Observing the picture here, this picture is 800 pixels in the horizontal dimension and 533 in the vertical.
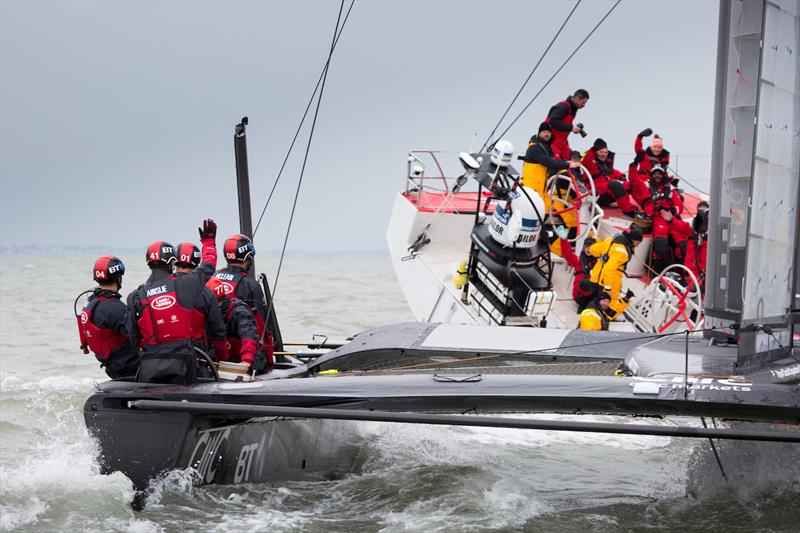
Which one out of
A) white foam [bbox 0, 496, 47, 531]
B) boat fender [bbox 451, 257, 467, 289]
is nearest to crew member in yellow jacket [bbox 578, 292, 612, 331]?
boat fender [bbox 451, 257, 467, 289]

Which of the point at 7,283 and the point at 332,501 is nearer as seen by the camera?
the point at 332,501

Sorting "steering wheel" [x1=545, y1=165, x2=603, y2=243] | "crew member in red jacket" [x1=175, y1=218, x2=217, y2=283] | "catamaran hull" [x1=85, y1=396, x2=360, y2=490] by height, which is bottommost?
"catamaran hull" [x1=85, y1=396, x2=360, y2=490]

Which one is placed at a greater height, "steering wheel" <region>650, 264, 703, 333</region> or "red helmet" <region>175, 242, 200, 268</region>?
"red helmet" <region>175, 242, 200, 268</region>

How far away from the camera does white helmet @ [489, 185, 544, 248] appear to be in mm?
8328

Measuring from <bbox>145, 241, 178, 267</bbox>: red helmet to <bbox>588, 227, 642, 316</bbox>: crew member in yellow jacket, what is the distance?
399 centimetres

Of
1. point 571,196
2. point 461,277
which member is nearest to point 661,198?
point 571,196

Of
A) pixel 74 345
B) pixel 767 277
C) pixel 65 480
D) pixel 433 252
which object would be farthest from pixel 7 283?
pixel 767 277

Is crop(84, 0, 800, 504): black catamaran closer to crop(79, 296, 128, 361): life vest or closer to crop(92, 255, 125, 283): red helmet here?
crop(79, 296, 128, 361): life vest

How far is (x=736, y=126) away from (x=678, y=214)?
484 cm

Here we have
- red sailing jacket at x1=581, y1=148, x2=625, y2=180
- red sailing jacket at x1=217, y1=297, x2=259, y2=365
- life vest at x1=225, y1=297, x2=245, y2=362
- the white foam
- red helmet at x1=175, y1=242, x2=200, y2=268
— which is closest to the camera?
the white foam

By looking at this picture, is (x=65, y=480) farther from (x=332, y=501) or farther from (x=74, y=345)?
(x=74, y=345)

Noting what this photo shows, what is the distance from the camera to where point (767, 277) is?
15.3ft

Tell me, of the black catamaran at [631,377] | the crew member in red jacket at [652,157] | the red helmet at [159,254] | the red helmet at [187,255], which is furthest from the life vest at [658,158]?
the red helmet at [159,254]

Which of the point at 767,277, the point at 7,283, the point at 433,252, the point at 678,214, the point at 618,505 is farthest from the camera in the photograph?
the point at 7,283
